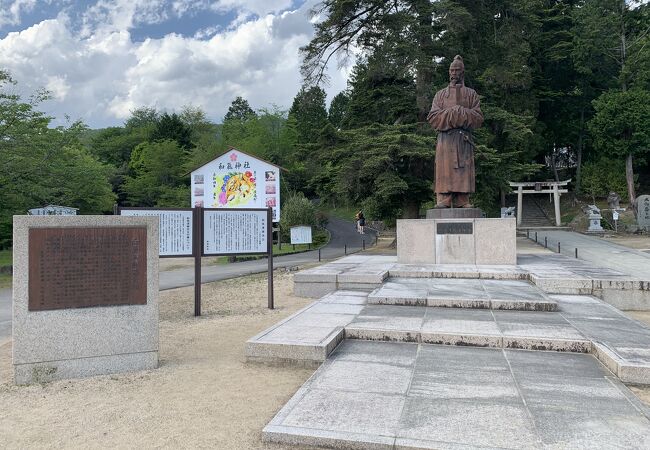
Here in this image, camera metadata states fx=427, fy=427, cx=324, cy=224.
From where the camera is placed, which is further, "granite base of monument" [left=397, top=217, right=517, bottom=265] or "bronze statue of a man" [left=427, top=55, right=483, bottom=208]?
"bronze statue of a man" [left=427, top=55, right=483, bottom=208]

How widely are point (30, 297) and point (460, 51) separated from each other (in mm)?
17655

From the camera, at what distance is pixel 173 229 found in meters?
7.14

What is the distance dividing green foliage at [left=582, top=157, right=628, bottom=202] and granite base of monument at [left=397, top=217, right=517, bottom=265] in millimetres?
27613

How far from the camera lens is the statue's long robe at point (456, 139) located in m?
10.5

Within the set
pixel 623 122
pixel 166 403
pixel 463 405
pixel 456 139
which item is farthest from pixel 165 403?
pixel 623 122

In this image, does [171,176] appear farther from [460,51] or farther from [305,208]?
[460,51]

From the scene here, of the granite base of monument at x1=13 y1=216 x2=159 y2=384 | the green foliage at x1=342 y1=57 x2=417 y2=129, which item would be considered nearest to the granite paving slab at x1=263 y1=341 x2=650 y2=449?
the granite base of monument at x1=13 y1=216 x2=159 y2=384

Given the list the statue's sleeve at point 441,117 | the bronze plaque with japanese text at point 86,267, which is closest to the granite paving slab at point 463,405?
the bronze plaque with japanese text at point 86,267

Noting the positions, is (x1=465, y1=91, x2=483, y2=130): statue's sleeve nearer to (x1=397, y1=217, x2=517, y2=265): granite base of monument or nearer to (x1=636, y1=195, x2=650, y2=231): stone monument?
(x1=397, y1=217, x2=517, y2=265): granite base of monument

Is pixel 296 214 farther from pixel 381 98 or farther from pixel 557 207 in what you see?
pixel 557 207

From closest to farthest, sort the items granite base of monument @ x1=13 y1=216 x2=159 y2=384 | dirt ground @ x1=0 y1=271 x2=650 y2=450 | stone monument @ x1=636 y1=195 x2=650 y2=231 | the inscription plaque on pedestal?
dirt ground @ x1=0 y1=271 x2=650 y2=450 < granite base of monument @ x1=13 y1=216 x2=159 y2=384 < the inscription plaque on pedestal < stone monument @ x1=636 y1=195 x2=650 y2=231

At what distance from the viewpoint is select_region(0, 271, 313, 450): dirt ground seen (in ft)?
10.1

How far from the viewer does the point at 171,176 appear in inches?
1479

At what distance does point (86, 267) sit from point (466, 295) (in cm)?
528
